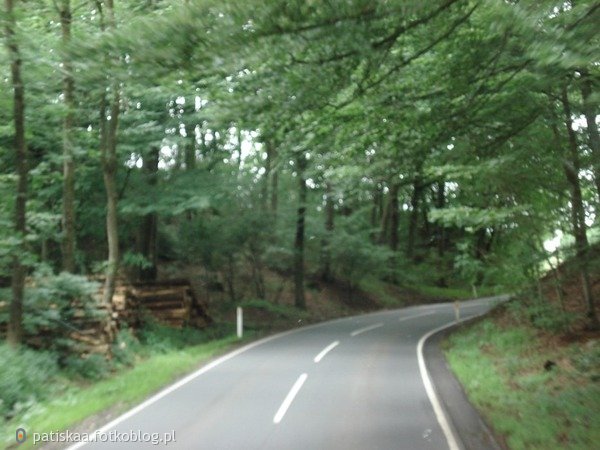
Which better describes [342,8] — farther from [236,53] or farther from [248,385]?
[248,385]

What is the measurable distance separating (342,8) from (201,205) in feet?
43.1

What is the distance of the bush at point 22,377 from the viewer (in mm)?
10508

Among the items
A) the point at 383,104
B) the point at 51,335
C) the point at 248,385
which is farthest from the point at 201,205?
the point at 383,104

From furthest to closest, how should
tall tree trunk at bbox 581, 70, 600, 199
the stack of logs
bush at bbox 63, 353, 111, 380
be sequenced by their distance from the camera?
the stack of logs
bush at bbox 63, 353, 111, 380
tall tree trunk at bbox 581, 70, 600, 199

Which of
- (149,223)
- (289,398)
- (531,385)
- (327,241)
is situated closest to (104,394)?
(289,398)

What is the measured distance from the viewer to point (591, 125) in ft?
47.2

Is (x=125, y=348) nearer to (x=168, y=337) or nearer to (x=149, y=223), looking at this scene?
(x=168, y=337)

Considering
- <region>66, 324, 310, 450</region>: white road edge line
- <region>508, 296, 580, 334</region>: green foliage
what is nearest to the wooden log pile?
<region>66, 324, 310, 450</region>: white road edge line

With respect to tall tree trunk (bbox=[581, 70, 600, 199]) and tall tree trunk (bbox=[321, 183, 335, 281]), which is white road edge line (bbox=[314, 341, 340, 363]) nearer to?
tall tree trunk (bbox=[581, 70, 600, 199])

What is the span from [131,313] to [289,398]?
29.2 feet

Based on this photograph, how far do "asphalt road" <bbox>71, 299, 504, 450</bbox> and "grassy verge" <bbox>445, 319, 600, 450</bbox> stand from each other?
0.88 metres

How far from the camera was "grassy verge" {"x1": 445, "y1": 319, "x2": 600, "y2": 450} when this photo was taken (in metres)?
8.18

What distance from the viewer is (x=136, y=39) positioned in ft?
23.5

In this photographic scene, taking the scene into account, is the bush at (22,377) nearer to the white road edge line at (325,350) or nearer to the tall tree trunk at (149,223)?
the white road edge line at (325,350)
